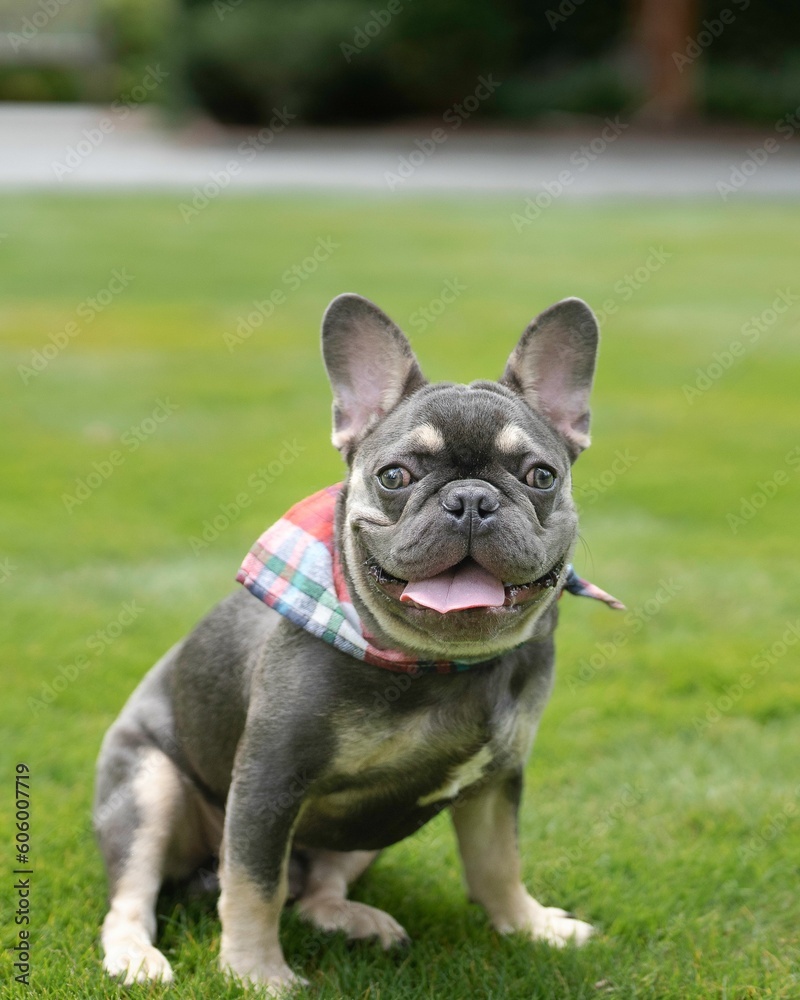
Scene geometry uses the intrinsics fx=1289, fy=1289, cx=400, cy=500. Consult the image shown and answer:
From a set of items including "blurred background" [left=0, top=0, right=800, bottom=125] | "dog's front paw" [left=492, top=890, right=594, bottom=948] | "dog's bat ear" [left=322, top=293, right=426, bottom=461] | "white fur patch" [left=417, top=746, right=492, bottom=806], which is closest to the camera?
"white fur patch" [left=417, top=746, right=492, bottom=806]

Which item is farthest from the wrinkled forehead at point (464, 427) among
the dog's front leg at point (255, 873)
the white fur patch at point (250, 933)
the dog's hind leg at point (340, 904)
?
the dog's hind leg at point (340, 904)

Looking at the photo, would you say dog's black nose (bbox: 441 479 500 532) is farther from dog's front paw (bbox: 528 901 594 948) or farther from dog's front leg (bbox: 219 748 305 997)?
dog's front paw (bbox: 528 901 594 948)

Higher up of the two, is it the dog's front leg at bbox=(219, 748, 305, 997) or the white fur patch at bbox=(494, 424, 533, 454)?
the white fur patch at bbox=(494, 424, 533, 454)

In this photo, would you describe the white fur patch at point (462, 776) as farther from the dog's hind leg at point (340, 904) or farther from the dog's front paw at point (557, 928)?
the dog's front paw at point (557, 928)

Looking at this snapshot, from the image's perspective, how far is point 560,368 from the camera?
3826mm

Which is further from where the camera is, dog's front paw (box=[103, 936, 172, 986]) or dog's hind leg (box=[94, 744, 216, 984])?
dog's hind leg (box=[94, 744, 216, 984])

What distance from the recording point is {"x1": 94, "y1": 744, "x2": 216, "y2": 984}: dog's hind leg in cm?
376

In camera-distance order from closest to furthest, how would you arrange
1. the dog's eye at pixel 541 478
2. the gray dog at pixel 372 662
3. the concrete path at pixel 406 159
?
the gray dog at pixel 372 662, the dog's eye at pixel 541 478, the concrete path at pixel 406 159

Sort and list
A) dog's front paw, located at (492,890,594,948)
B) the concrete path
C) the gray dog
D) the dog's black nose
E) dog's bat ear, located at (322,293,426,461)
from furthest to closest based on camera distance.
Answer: the concrete path
dog's front paw, located at (492,890,594,948)
dog's bat ear, located at (322,293,426,461)
the gray dog
the dog's black nose

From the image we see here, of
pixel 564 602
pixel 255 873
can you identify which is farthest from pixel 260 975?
pixel 564 602

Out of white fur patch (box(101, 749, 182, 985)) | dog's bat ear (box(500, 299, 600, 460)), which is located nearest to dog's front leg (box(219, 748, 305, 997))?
white fur patch (box(101, 749, 182, 985))

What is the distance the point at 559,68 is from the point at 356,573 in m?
30.0

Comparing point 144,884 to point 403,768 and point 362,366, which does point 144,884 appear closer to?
point 403,768

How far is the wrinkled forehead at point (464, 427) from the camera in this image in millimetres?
3449
